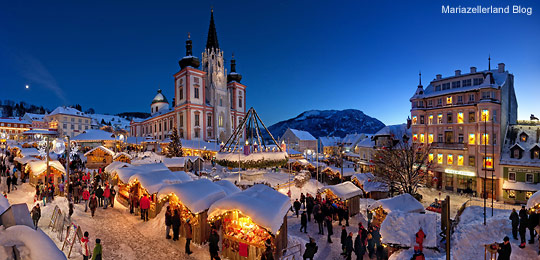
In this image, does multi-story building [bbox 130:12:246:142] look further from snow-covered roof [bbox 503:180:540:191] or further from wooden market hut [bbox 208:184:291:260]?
snow-covered roof [bbox 503:180:540:191]

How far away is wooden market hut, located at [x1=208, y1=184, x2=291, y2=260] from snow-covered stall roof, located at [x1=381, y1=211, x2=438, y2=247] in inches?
160

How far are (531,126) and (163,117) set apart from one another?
73051 mm

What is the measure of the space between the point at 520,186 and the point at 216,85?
5889 centimetres

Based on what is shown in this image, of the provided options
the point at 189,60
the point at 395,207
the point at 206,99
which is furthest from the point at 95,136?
the point at 395,207

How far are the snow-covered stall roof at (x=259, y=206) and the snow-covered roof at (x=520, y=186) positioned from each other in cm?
2810

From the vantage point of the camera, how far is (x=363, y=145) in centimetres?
4512

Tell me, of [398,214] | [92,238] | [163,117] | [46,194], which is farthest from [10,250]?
[163,117]

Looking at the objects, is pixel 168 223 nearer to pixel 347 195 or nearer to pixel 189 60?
pixel 347 195

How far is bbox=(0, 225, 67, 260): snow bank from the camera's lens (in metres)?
2.57

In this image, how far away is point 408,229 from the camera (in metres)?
9.88

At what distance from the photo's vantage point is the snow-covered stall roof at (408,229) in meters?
9.63

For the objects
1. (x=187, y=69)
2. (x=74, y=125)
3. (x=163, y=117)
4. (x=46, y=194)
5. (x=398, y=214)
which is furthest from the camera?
(x=74, y=125)

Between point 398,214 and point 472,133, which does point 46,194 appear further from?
point 472,133

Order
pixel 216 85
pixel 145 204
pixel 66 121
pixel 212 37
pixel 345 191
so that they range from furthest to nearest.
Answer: pixel 66 121 < pixel 212 37 < pixel 216 85 < pixel 345 191 < pixel 145 204
